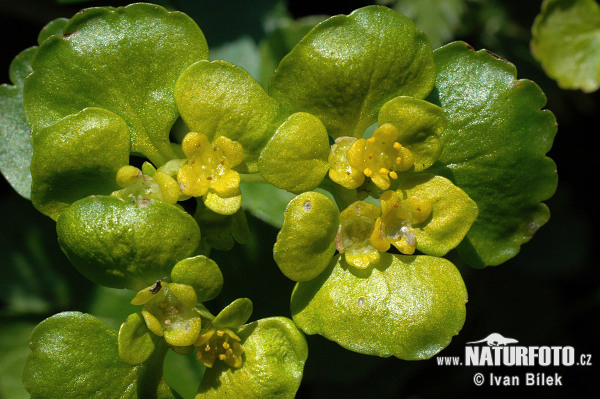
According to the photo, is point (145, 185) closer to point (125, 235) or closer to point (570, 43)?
point (125, 235)

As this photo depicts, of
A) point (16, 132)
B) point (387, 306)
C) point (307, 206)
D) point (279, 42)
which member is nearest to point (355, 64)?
point (307, 206)

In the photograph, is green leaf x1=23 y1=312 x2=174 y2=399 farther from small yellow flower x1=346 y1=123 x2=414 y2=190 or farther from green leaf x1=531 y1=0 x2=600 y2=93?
green leaf x1=531 y1=0 x2=600 y2=93

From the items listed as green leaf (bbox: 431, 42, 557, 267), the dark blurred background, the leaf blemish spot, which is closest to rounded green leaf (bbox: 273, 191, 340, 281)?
the leaf blemish spot

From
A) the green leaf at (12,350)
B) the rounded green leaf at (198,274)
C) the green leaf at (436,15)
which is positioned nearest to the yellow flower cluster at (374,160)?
the rounded green leaf at (198,274)

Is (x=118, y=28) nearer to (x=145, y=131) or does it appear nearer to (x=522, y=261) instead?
(x=145, y=131)

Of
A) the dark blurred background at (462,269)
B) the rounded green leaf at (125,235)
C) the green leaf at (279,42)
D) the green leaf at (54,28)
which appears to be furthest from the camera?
the dark blurred background at (462,269)

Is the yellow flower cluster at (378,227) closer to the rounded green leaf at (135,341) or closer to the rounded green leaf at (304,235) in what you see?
the rounded green leaf at (304,235)
